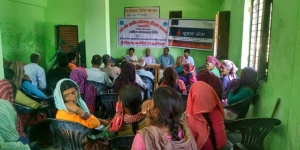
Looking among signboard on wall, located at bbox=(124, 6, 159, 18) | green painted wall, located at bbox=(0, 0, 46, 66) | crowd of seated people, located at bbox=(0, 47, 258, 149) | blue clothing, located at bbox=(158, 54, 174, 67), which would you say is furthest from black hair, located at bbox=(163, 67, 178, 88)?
signboard on wall, located at bbox=(124, 6, 159, 18)

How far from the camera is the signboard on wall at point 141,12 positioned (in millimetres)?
8727

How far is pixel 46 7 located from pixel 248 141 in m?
8.37

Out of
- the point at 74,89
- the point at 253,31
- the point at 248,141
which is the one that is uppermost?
the point at 253,31

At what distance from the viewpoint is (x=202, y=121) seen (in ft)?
6.90

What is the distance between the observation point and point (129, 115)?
7.39ft

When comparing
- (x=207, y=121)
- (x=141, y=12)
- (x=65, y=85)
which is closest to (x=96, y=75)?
(x=65, y=85)

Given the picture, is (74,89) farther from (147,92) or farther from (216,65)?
(216,65)

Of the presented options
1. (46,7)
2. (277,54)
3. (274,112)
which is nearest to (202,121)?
(274,112)

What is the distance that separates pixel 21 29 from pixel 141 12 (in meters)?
3.76

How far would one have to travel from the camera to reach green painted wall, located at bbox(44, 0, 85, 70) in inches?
345

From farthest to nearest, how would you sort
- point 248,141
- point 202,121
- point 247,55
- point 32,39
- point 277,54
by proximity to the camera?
point 32,39 < point 247,55 < point 277,54 < point 248,141 < point 202,121

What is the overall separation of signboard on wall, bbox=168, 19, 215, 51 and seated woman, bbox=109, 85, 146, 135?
20.9 feet

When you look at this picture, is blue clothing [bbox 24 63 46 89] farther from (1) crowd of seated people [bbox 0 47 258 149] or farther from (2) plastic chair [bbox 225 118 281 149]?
(2) plastic chair [bbox 225 118 281 149]

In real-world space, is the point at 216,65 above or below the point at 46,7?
below
